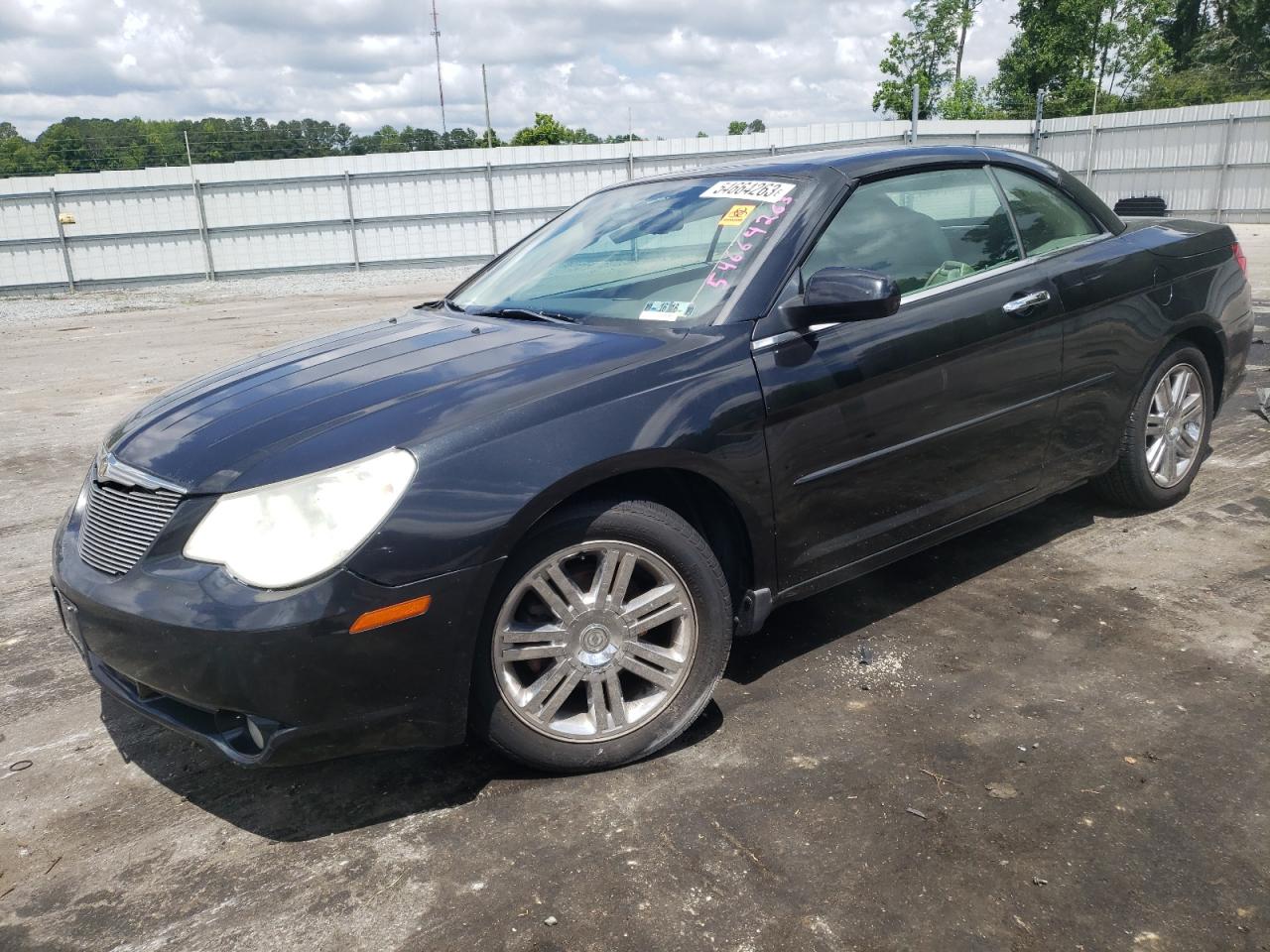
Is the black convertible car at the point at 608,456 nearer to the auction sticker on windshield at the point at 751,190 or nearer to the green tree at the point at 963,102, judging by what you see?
the auction sticker on windshield at the point at 751,190

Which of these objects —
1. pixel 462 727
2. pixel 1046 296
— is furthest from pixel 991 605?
pixel 462 727

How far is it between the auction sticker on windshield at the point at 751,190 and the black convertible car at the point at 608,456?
1 centimetres

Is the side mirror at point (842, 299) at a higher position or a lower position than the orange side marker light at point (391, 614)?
higher

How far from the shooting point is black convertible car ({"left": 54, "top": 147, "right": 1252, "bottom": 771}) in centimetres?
245

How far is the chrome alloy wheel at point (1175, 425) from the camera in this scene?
14.8 ft

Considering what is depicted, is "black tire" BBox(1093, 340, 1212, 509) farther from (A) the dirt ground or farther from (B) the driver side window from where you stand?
(B) the driver side window

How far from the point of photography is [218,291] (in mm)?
22078

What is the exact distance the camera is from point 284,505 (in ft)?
8.07

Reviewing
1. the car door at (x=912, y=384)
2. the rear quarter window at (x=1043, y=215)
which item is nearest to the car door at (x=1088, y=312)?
the rear quarter window at (x=1043, y=215)

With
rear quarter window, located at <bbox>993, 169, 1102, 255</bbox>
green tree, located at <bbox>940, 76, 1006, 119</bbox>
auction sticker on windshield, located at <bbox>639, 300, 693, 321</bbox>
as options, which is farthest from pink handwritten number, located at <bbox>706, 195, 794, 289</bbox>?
green tree, located at <bbox>940, 76, 1006, 119</bbox>

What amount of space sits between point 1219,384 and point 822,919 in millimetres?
3783

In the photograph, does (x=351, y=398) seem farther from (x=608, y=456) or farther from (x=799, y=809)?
(x=799, y=809)

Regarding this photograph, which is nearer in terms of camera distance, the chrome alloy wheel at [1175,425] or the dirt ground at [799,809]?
the dirt ground at [799,809]

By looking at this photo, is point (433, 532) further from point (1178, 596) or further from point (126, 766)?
point (1178, 596)
